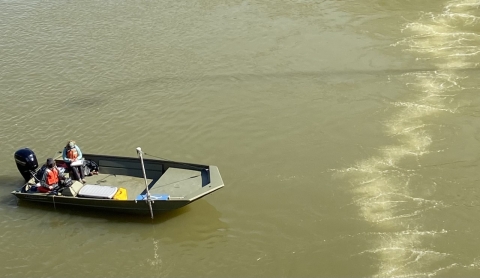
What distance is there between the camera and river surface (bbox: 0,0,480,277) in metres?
14.0

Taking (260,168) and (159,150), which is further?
(159,150)

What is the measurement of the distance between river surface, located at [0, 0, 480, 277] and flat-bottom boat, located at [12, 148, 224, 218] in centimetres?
56

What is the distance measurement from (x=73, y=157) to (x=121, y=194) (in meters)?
2.22

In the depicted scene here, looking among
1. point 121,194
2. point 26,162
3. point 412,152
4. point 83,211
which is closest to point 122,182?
point 121,194

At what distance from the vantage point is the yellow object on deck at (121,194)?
50.1ft

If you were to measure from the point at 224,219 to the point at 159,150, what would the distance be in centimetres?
449

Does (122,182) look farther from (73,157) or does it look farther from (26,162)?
(26,162)

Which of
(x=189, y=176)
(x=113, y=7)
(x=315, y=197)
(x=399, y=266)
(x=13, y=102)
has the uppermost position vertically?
(x=113, y=7)

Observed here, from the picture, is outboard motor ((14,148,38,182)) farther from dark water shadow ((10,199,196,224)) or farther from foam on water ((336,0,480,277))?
foam on water ((336,0,480,277))

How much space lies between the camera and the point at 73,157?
16328mm

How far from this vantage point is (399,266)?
43.1ft

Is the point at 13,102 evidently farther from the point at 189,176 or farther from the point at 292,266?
the point at 292,266

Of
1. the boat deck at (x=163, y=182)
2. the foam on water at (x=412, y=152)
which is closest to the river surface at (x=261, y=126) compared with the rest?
the foam on water at (x=412, y=152)

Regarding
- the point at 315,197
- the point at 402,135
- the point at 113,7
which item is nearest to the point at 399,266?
the point at 315,197
